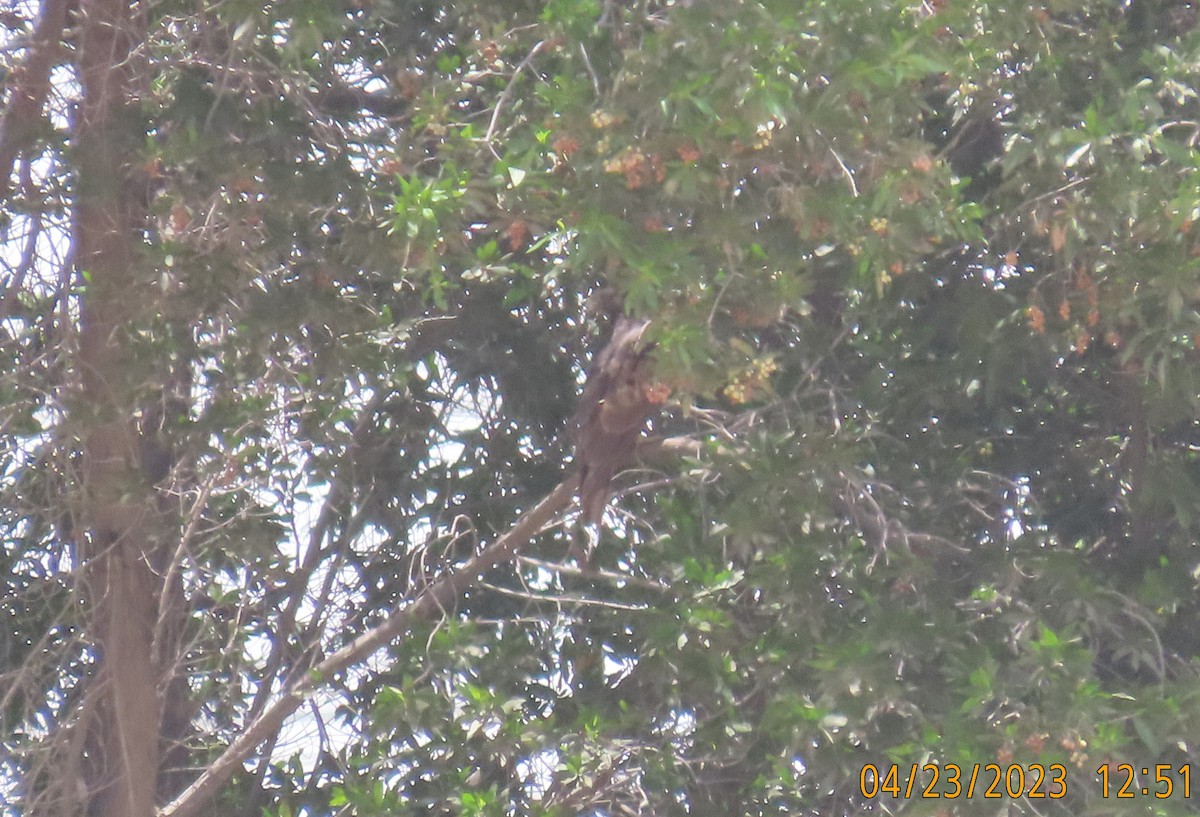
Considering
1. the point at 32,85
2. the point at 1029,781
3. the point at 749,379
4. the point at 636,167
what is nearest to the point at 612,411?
the point at 749,379

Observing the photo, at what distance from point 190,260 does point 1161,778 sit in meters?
3.14

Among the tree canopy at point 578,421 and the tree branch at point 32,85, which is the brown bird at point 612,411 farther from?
the tree branch at point 32,85

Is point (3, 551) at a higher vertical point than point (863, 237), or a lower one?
higher

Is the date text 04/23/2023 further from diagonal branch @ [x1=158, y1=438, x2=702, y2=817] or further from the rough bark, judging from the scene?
the rough bark

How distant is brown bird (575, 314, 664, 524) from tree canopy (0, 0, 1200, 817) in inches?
1.5

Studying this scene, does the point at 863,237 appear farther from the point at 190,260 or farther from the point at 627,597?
the point at 190,260

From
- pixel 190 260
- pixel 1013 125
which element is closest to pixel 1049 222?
pixel 1013 125

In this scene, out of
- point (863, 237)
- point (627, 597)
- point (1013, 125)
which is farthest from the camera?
point (627, 597)

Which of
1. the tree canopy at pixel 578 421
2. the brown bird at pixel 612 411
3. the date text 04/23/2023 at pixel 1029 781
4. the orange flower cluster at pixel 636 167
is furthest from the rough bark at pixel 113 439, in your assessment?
the date text 04/23/2023 at pixel 1029 781

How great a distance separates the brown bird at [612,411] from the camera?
13.2ft

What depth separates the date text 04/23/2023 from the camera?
3732 mm

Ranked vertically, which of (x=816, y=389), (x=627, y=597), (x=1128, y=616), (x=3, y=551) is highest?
(x=3, y=551)

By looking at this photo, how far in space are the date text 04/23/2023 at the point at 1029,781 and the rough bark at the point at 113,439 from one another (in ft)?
8.32

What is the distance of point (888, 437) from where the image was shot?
181 inches
